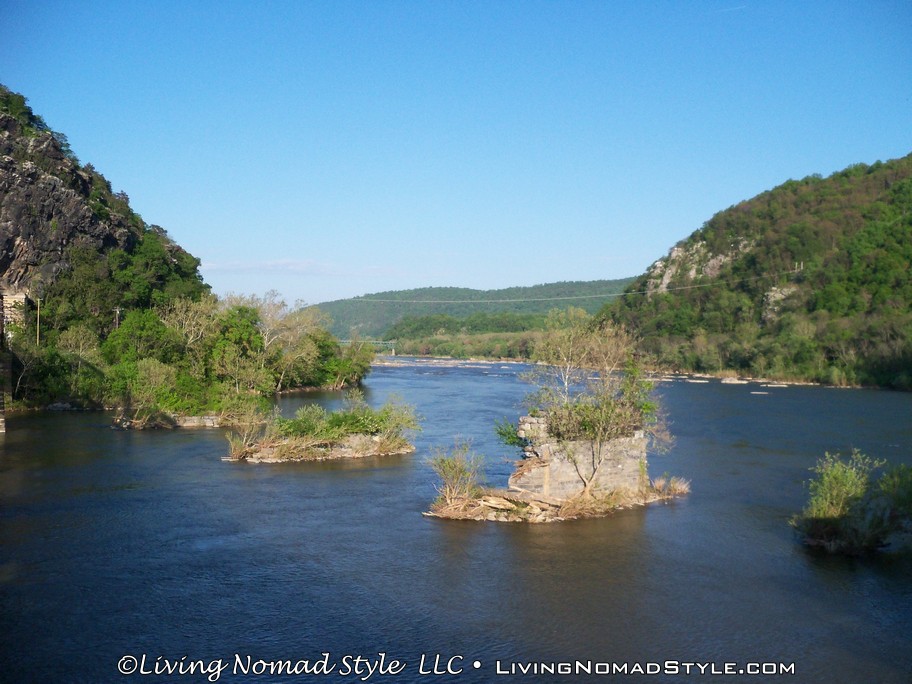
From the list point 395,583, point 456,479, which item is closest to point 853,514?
point 456,479

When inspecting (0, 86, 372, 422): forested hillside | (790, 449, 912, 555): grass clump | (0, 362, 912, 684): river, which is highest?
(0, 86, 372, 422): forested hillside

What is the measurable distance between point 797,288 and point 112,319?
246 feet

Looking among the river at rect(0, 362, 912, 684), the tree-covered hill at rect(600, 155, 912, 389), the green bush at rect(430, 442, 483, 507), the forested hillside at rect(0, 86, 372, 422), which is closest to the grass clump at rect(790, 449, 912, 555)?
the river at rect(0, 362, 912, 684)

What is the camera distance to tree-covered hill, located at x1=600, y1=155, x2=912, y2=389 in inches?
2879

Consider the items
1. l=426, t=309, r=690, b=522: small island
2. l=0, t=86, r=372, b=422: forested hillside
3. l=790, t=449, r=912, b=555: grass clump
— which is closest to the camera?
l=790, t=449, r=912, b=555: grass clump

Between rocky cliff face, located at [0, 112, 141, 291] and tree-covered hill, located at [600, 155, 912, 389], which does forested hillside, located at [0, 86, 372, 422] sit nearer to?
rocky cliff face, located at [0, 112, 141, 291]

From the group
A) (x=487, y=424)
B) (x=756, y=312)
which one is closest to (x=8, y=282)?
(x=487, y=424)

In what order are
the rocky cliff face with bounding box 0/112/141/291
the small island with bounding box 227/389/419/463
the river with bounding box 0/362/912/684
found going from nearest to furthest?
the river with bounding box 0/362/912/684 < the small island with bounding box 227/389/419/463 < the rocky cliff face with bounding box 0/112/141/291

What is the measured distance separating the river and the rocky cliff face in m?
33.9

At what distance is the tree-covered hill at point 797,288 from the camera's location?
7312 cm

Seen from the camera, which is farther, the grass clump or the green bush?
the green bush

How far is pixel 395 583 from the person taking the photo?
52.7 feet

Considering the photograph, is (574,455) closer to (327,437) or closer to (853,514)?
(853,514)

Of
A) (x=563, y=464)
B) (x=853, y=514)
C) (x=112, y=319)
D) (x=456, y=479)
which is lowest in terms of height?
(x=853, y=514)
